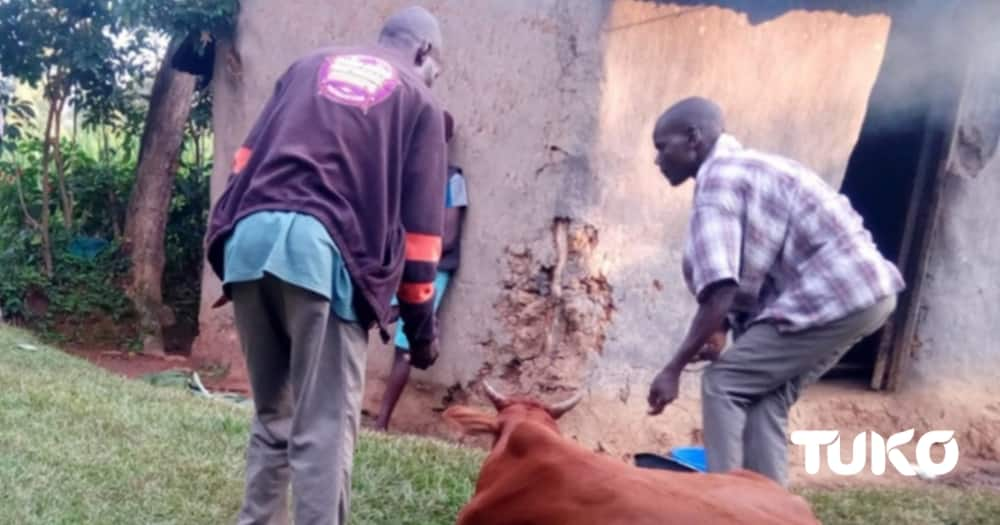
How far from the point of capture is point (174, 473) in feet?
16.3

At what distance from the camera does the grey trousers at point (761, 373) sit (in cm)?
443

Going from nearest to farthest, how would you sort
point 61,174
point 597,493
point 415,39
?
point 597,493 < point 415,39 < point 61,174

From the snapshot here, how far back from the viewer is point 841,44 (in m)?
7.15

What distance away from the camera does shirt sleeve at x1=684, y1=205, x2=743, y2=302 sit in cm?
427

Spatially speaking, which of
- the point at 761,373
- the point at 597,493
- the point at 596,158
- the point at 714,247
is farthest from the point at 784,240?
the point at 597,493

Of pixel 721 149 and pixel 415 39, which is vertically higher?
pixel 415 39

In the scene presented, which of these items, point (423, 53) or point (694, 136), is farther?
point (694, 136)

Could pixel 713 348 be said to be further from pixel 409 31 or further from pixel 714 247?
pixel 409 31

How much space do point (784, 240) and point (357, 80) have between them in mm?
1721

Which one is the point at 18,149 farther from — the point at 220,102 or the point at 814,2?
the point at 814,2

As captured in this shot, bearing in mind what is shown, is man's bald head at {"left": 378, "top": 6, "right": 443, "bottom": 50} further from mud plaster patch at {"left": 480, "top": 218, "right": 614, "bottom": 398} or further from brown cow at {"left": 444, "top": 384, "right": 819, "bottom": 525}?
mud plaster patch at {"left": 480, "top": 218, "right": 614, "bottom": 398}

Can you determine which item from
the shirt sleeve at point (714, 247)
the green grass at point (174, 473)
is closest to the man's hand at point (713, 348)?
the shirt sleeve at point (714, 247)

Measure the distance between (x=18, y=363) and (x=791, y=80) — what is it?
4902 mm

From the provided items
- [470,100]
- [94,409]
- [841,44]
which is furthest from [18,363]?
[841,44]
